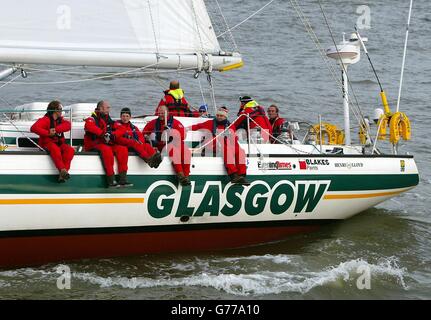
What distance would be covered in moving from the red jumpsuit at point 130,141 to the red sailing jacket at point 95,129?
13cm

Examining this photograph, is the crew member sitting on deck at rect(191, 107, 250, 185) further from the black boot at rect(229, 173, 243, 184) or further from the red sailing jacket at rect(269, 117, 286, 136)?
the red sailing jacket at rect(269, 117, 286, 136)

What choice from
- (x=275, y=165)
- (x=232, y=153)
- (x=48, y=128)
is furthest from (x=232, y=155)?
(x=48, y=128)

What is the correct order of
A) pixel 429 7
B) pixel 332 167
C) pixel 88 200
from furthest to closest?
pixel 429 7 → pixel 332 167 → pixel 88 200

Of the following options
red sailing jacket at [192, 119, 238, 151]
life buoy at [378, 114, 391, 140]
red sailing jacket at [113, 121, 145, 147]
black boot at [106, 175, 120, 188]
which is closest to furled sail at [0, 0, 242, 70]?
red sailing jacket at [192, 119, 238, 151]

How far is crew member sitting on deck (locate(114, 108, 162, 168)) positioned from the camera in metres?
8.50

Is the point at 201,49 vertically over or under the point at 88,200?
over

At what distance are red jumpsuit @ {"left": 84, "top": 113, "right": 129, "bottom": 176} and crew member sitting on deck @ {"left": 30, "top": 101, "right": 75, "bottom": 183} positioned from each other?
1.15ft

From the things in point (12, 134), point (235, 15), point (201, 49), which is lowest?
point (12, 134)

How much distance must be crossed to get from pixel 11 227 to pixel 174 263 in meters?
2.24

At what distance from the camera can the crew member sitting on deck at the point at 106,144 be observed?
8367 millimetres

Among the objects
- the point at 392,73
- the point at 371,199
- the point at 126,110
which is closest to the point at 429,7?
the point at 392,73
